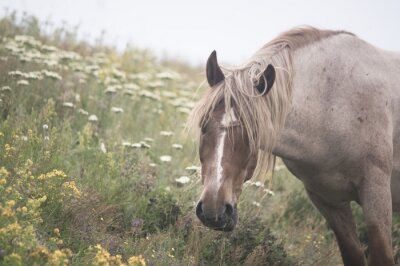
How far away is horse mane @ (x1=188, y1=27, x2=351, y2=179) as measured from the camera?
371cm

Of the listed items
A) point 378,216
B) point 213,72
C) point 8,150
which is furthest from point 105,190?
point 378,216

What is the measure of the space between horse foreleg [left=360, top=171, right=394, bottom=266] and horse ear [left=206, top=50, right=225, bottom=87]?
1383 mm

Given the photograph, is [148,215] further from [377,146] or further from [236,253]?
[377,146]

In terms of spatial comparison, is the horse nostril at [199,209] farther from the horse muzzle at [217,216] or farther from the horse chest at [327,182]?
the horse chest at [327,182]

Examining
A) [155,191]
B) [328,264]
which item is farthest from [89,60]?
[328,264]

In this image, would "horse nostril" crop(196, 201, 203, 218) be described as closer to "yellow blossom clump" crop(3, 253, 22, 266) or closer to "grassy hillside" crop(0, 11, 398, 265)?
"grassy hillside" crop(0, 11, 398, 265)

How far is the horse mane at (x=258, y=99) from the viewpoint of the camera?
A: 371 centimetres

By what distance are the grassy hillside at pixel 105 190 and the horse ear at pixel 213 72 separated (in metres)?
0.77

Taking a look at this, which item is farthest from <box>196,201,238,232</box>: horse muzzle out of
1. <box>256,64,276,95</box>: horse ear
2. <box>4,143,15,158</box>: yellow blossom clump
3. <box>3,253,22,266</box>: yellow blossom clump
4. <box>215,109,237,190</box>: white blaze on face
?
<box>4,143,15,158</box>: yellow blossom clump

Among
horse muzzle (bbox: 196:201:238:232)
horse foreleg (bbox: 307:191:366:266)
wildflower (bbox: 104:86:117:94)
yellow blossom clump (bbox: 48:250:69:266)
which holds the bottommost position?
horse foreleg (bbox: 307:191:366:266)

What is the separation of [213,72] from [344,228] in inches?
77.8

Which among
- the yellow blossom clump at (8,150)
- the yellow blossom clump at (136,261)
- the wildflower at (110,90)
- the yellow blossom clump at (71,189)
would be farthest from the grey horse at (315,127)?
the wildflower at (110,90)

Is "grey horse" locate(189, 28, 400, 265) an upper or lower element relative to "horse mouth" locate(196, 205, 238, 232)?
upper

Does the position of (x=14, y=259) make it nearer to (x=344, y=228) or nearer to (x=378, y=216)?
(x=378, y=216)
